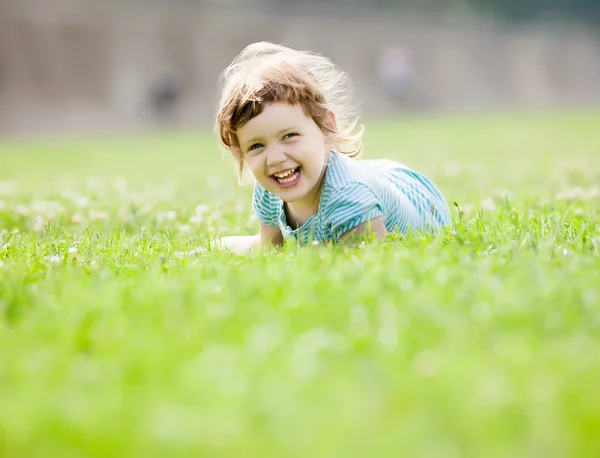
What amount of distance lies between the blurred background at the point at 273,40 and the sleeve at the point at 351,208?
26.3 metres

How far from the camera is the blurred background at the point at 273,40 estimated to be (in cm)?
3319

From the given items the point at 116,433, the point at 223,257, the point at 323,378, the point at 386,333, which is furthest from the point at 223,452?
the point at 223,257

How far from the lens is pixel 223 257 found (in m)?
3.12

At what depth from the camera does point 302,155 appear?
3473 millimetres

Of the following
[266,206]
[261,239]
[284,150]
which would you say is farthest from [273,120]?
[261,239]

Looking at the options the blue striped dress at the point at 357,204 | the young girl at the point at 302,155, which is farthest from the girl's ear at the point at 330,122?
the blue striped dress at the point at 357,204

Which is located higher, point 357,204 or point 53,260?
point 357,204

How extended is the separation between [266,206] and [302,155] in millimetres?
609

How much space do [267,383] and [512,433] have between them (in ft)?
1.75

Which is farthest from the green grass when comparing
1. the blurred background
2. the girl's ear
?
the blurred background

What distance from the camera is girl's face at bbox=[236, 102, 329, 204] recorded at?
11.4 feet

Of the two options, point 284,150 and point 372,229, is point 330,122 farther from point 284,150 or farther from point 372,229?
point 372,229

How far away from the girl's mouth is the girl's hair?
299mm

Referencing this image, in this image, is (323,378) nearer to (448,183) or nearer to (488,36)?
(448,183)
